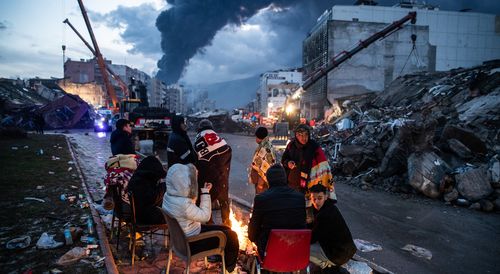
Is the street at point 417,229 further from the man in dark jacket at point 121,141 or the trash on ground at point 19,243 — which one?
the trash on ground at point 19,243

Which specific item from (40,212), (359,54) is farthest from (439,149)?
(359,54)

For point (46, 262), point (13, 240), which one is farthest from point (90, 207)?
point (46, 262)

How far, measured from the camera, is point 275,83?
250 feet

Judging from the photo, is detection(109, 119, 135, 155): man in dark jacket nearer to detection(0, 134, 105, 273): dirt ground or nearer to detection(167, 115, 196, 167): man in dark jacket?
detection(167, 115, 196, 167): man in dark jacket

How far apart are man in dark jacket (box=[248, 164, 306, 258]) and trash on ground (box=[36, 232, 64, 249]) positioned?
354cm

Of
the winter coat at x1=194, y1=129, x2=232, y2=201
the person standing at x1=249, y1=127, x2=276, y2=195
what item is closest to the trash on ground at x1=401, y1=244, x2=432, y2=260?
the person standing at x1=249, y1=127, x2=276, y2=195

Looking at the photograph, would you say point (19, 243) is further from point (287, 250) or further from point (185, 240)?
point (287, 250)

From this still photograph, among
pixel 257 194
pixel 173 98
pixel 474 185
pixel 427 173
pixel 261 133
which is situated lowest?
pixel 474 185

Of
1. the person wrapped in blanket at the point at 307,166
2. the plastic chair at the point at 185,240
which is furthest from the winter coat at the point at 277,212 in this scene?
the person wrapped in blanket at the point at 307,166

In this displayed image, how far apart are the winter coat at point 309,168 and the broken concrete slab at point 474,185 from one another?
5295mm

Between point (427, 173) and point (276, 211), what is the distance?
7.40 m

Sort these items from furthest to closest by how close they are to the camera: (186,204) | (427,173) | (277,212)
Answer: (427,173) < (186,204) < (277,212)

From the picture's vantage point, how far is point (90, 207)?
6.93 metres

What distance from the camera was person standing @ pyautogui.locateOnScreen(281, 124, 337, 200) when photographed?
520 centimetres
